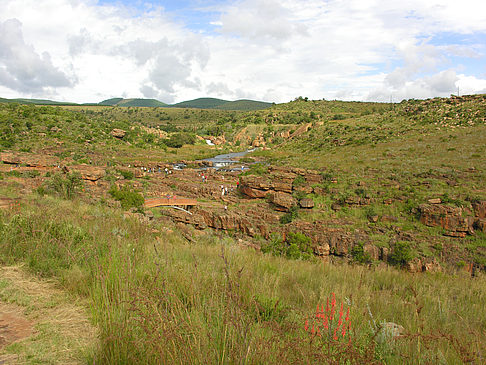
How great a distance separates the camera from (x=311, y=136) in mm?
54469

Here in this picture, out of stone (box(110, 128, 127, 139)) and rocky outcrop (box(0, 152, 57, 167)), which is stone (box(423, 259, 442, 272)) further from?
stone (box(110, 128, 127, 139))

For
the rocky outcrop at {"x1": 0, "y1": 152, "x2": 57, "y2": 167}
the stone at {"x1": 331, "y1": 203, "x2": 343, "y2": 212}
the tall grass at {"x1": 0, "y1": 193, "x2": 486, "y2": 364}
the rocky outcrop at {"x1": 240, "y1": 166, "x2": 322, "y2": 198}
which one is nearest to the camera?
the tall grass at {"x1": 0, "y1": 193, "x2": 486, "y2": 364}

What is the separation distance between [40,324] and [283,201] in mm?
17155

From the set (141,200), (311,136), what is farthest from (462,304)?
(311,136)

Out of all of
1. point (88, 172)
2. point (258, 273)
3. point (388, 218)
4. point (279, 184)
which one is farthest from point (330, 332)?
point (88, 172)

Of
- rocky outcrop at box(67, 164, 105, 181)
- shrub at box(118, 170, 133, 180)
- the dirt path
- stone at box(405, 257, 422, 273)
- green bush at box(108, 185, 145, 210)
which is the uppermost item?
the dirt path

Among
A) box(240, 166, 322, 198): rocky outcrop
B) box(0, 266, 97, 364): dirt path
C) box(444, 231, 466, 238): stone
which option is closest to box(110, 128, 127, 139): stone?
box(240, 166, 322, 198): rocky outcrop

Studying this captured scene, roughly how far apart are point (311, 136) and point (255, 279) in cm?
5321

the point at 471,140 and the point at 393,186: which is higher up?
the point at 471,140

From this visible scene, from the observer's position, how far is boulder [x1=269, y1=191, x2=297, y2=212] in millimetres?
18828

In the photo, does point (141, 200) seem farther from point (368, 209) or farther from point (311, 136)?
point (311, 136)

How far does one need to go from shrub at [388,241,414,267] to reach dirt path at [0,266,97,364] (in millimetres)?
12563

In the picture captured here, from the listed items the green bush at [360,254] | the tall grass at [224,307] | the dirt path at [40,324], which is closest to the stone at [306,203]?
the green bush at [360,254]

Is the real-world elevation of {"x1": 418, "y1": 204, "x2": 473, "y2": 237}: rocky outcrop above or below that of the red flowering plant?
below
